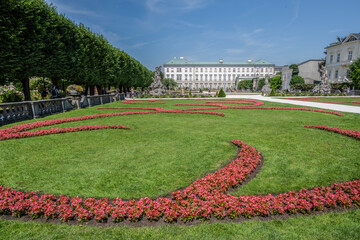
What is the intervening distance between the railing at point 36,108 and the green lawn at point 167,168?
13.6ft

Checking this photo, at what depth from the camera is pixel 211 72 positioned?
107625 mm

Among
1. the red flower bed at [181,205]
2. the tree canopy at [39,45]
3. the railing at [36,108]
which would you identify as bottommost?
the red flower bed at [181,205]

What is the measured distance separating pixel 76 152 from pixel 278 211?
4451 millimetres

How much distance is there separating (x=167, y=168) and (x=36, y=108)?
9915 millimetres

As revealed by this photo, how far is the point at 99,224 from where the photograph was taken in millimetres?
2535

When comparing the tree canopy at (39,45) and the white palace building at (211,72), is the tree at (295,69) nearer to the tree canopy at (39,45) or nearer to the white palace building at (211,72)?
Answer: the white palace building at (211,72)

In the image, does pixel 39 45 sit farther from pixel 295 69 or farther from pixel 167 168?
pixel 295 69

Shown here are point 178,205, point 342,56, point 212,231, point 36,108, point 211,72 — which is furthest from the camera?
point 211,72

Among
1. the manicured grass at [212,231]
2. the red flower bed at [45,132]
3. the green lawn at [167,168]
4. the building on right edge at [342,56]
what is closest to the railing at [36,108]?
the red flower bed at [45,132]

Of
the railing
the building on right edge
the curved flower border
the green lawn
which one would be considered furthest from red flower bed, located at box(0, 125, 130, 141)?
the building on right edge

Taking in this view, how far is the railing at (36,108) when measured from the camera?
9.12 m

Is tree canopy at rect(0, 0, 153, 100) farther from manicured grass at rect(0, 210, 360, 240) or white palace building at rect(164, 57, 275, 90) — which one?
white palace building at rect(164, 57, 275, 90)

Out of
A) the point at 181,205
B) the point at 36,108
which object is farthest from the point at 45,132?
the point at 181,205

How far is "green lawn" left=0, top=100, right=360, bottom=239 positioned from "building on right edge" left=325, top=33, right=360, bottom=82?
50.3m
